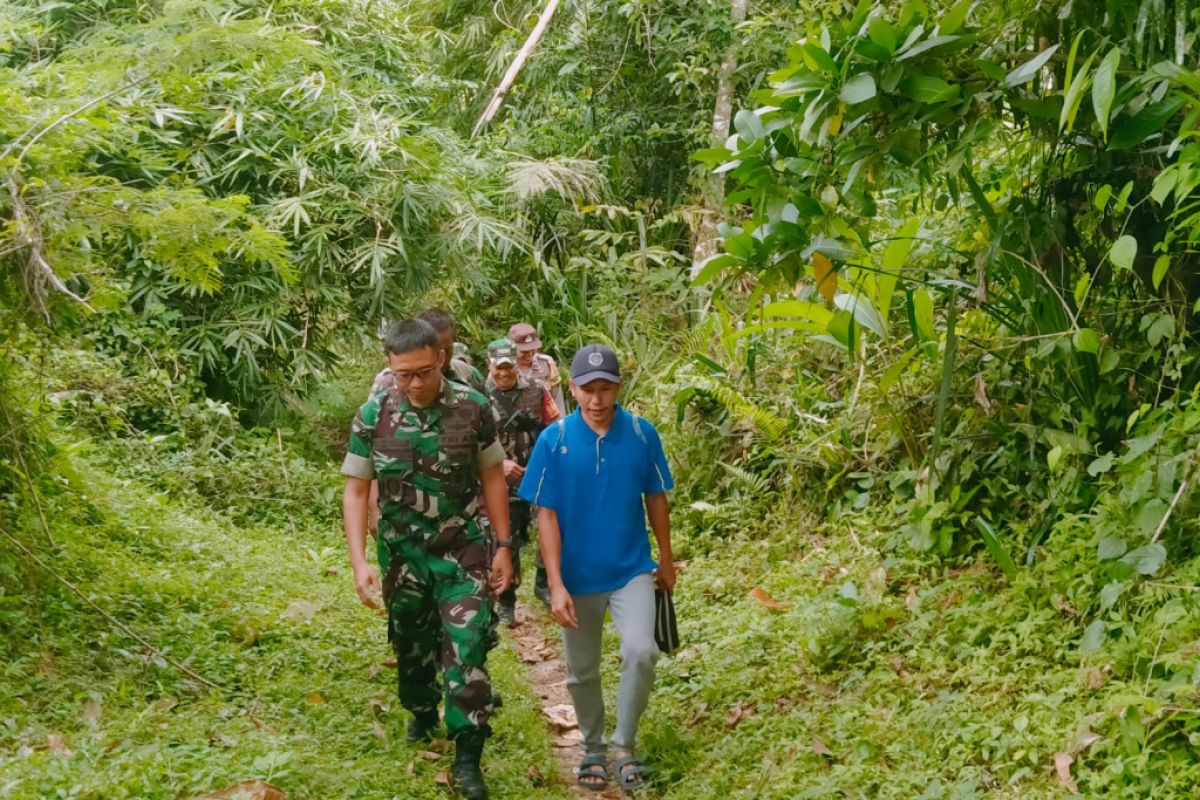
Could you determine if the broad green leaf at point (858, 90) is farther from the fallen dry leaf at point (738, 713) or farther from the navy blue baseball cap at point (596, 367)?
the fallen dry leaf at point (738, 713)

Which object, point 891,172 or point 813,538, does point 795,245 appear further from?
point 891,172

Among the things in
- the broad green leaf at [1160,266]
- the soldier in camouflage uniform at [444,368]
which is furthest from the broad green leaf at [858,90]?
the soldier in camouflage uniform at [444,368]

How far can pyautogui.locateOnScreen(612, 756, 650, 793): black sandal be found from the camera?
18.3 ft

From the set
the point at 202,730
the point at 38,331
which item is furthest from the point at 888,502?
the point at 38,331

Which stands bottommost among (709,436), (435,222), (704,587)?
(704,587)

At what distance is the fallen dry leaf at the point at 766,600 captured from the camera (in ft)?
23.9

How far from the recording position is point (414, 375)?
5.37m

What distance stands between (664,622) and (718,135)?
292 inches

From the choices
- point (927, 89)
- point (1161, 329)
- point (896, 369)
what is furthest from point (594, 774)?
point (927, 89)

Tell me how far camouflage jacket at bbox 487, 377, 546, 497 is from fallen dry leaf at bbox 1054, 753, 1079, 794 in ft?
15.6

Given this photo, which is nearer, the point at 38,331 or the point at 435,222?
the point at 38,331

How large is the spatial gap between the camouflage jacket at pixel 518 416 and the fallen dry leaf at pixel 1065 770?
187 inches

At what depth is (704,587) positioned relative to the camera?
27.3ft

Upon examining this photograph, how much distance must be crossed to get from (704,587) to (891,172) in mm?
3830
